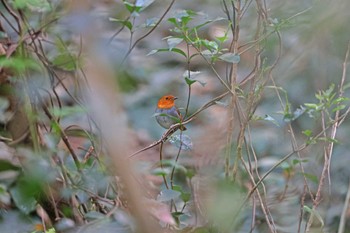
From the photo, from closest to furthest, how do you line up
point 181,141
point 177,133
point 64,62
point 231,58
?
1. point 231,58
2. point 181,141
3. point 177,133
4. point 64,62

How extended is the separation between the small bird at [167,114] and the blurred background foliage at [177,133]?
58 millimetres

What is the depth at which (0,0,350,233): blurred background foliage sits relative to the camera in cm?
95

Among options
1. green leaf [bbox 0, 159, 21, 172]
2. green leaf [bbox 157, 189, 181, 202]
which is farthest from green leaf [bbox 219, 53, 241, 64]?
green leaf [bbox 0, 159, 21, 172]

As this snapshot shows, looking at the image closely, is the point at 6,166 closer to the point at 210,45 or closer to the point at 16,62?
the point at 16,62

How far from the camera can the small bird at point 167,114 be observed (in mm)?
1120

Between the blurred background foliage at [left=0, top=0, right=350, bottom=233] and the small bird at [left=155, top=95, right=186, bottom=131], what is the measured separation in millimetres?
58

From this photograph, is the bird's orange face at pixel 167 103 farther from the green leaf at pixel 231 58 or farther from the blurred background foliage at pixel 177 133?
the green leaf at pixel 231 58

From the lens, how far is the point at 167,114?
1120 millimetres

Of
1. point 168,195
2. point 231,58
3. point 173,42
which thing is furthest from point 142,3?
point 168,195

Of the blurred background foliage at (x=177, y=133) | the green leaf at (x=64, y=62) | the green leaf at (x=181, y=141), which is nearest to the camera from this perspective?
the blurred background foliage at (x=177, y=133)

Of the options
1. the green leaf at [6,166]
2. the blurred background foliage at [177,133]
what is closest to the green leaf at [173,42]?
the blurred background foliage at [177,133]

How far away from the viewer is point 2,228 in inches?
57.4

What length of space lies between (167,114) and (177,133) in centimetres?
12

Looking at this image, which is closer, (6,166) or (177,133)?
(177,133)
